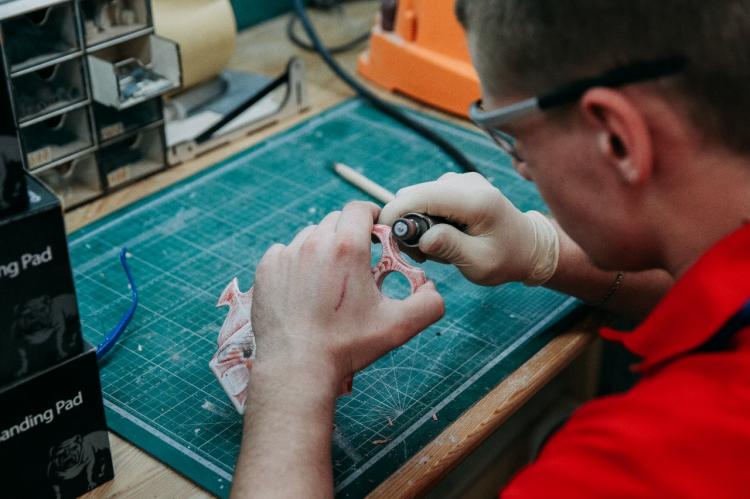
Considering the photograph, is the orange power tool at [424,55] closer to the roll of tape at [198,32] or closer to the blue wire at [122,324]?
the roll of tape at [198,32]

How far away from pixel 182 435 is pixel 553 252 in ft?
1.77

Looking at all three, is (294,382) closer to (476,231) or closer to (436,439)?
(436,439)

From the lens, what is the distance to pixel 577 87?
0.78 meters

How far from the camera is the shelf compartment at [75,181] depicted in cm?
154

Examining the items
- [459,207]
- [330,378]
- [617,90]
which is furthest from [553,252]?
[617,90]

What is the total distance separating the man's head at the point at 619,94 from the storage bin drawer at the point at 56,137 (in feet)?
2.73

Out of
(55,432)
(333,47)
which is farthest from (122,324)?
(333,47)

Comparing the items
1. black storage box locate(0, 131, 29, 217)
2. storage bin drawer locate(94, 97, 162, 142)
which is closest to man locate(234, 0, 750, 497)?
black storage box locate(0, 131, 29, 217)

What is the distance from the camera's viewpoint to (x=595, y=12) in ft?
2.43

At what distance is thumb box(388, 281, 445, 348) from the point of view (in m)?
1.04

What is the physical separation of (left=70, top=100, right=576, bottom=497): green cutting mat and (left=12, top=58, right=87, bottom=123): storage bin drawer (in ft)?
0.66

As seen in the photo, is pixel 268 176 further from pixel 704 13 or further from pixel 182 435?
pixel 704 13

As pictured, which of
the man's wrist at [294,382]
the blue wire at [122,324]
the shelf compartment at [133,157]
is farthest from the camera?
the shelf compartment at [133,157]

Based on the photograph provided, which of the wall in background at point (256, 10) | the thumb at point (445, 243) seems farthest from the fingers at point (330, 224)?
the wall in background at point (256, 10)
